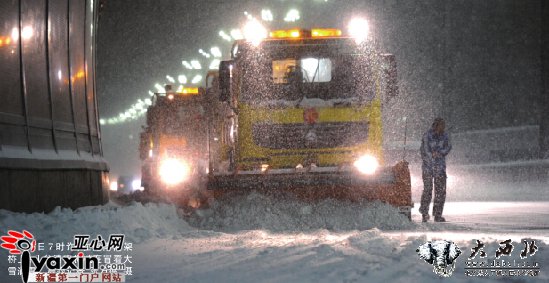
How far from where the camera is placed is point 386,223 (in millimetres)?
9336

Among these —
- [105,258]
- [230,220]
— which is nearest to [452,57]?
[230,220]

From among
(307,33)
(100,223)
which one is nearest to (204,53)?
(307,33)

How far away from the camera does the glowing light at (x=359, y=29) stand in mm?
11031

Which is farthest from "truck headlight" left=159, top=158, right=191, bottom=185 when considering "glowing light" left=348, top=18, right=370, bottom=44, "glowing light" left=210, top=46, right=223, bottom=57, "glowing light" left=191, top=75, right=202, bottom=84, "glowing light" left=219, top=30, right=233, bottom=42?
"glowing light" left=191, top=75, right=202, bottom=84

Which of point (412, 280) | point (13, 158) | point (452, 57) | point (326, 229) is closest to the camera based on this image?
point (412, 280)

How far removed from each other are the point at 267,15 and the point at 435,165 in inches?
2063

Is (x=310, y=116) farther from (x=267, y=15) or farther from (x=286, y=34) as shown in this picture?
(x=267, y=15)

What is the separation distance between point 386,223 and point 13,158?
16.9 feet

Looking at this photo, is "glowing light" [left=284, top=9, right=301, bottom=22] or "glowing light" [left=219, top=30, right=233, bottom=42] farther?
"glowing light" [left=219, top=30, right=233, bottom=42]

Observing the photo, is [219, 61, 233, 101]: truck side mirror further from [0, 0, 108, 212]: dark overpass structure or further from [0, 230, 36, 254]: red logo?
[0, 230, 36, 254]: red logo

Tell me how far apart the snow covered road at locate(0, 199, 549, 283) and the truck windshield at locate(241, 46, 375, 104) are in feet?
6.40

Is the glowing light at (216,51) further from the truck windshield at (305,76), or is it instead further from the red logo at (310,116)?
the red logo at (310,116)

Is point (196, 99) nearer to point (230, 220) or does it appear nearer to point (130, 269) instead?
point (230, 220)

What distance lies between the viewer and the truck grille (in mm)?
10539
